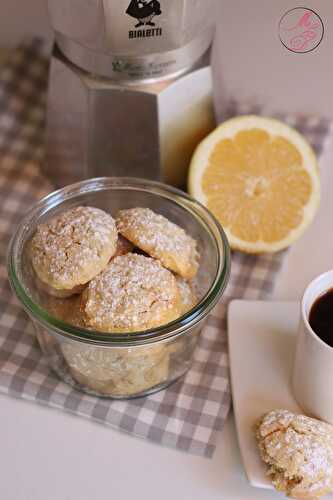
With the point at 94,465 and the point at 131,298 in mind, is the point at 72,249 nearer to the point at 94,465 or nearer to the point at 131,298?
the point at 131,298

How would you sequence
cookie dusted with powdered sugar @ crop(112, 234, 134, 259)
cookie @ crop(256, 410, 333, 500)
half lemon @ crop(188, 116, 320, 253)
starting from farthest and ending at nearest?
1. half lemon @ crop(188, 116, 320, 253)
2. cookie dusted with powdered sugar @ crop(112, 234, 134, 259)
3. cookie @ crop(256, 410, 333, 500)

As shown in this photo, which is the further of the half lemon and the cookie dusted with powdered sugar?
the half lemon

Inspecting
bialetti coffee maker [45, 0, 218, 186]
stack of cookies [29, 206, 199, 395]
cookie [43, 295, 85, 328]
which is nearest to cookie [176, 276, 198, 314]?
stack of cookies [29, 206, 199, 395]

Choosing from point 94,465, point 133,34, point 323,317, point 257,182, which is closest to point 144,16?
point 133,34

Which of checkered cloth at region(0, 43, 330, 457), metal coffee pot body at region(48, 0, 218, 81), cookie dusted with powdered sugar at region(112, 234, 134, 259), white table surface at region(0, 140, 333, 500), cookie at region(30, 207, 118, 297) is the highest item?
metal coffee pot body at region(48, 0, 218, 81)

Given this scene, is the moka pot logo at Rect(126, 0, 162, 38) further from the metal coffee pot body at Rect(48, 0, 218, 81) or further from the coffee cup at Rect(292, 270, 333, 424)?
the coffee cup at Rect(292, 270, 333, 424)

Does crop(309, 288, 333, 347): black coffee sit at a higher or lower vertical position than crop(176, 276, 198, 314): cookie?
higher

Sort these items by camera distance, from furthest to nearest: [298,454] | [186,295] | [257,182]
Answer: [257,182], [186,295], [298,454]
